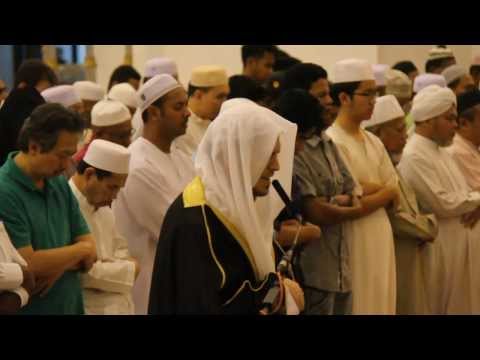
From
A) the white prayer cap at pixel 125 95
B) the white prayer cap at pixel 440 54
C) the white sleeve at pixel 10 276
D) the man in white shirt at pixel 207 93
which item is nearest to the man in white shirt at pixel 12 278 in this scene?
the white sleeve at pixel 10 276

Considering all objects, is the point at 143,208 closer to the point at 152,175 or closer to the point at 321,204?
the point at 152,175

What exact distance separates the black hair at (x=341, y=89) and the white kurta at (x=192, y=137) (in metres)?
0.77

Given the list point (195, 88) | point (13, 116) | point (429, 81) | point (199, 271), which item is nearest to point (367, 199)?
point (195, 88)

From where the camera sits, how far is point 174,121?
5.51m

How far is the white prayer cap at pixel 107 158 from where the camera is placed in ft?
15.3

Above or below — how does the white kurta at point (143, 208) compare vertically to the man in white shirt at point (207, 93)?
below

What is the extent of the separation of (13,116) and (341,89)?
72.5 inches

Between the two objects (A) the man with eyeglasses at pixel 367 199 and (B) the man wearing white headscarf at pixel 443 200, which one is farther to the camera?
(B) the man wearing white headscarf at pixel 443 200

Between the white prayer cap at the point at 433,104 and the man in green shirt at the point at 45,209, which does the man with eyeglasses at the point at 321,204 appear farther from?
the man in green shirt at the point at 45,209

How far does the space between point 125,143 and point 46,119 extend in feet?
5.16
